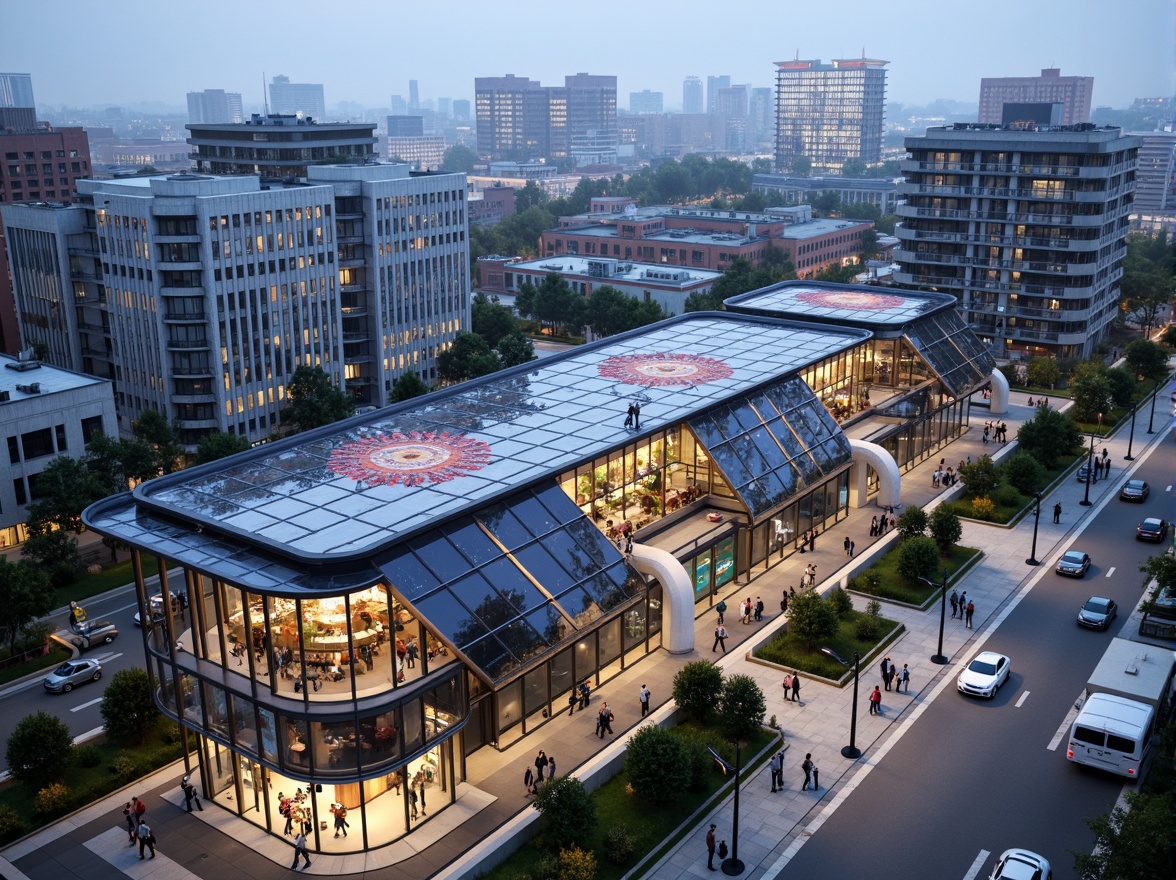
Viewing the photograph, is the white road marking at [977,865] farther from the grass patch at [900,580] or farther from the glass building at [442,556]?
the grass patch at [900,580]

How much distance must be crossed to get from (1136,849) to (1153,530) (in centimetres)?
4127

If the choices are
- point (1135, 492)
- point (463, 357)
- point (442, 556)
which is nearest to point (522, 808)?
point (442, 556)

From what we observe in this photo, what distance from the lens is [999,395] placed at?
95438 millimetres

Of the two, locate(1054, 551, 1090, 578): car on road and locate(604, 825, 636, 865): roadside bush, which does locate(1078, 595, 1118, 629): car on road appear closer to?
locate(1054, 551, 1090, 578): car on road

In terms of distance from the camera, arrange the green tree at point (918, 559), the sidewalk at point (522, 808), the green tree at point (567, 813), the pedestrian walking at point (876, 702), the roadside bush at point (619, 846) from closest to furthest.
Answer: the green tree at point (567, 813) < the roadside bush at point (619, 846) < the sidewalk at point (522, 808) < the pedestrian walking at point (876, 702) < the green tree at point (918, 559)

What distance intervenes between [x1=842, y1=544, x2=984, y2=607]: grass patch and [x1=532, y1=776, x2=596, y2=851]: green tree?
2787 centimetres

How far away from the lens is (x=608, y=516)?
5594 centimetres

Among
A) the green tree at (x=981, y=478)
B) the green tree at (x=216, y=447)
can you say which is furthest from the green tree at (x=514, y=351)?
the green tree at (x=981, y=478)

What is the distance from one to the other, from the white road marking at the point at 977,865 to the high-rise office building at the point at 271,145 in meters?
120

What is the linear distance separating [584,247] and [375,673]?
150913 mm

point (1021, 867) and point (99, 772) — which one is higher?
point (1021, 867)

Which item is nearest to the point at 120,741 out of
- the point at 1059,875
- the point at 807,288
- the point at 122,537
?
the point at 122,537

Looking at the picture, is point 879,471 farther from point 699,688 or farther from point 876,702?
point 699,688

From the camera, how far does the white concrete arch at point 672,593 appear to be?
2053 inches
